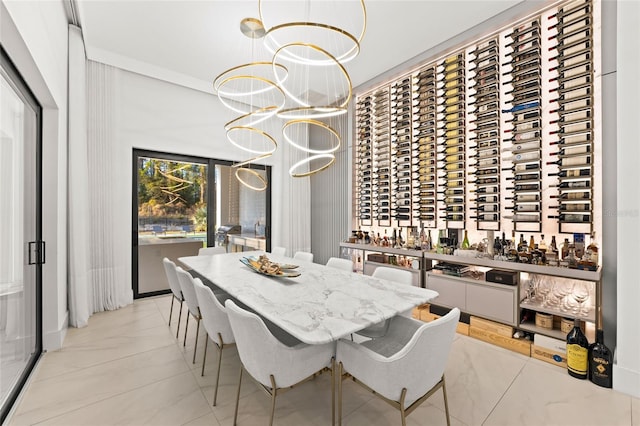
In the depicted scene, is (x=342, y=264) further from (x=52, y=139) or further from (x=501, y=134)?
(x=52, y=139)

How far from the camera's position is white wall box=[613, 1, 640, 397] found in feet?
7.04

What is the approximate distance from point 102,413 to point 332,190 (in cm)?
425

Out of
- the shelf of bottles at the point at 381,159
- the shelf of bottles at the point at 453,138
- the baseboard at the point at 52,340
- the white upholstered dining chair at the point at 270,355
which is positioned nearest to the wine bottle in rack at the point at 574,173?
the shelf of bottles at the point at 453,138

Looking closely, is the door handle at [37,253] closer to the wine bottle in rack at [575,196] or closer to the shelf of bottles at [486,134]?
the shelf of bottles at [486,134]

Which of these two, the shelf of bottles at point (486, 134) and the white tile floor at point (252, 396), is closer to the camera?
the white tile floor at point (252, 396)

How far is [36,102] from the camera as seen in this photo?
2.66 meters

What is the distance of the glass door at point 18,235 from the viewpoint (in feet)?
6.43

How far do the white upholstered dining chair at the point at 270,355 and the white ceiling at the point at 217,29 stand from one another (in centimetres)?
298

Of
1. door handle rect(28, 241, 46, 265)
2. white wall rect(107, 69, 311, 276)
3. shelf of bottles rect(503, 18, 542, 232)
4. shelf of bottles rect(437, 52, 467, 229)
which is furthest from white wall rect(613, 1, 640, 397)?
door handle rect(28, 241, 46, 265)

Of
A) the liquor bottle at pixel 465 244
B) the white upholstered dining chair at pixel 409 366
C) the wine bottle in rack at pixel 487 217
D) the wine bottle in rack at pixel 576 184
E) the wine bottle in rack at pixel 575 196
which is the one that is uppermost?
the wine bottle in rack at pixel 576 184

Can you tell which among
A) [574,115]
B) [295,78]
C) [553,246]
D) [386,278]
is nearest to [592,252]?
[553,246]

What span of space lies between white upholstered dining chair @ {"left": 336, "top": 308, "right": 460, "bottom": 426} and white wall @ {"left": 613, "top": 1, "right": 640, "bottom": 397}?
66.4 inches

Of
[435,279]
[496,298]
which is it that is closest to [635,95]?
[496,298]

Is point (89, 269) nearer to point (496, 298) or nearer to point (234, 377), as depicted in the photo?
point (234, 377)
